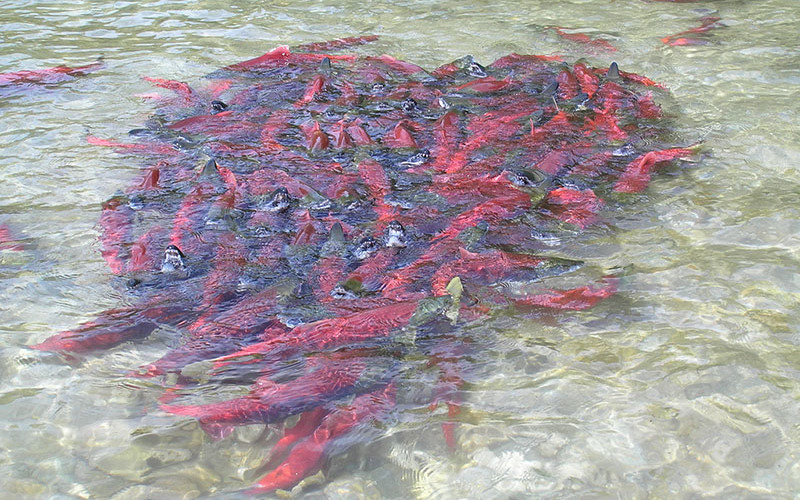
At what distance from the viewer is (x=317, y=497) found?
9.77 ft

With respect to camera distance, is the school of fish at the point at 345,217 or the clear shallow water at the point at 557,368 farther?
the school of fish at the point at 345,217

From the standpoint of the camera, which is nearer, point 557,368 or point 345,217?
point 557,368

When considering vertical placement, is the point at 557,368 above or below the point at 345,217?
below

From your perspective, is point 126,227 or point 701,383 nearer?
point 701,383

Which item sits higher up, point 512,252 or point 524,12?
point 524,12

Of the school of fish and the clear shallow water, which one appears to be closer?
the clear shallow water

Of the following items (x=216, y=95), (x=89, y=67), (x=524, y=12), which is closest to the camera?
(x=216, y=95)

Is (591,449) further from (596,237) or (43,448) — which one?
(43,448)

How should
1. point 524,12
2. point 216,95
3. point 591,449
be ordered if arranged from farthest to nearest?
point 524,12
point 216,95
point 591,449

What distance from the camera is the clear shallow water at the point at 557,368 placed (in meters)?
3.07

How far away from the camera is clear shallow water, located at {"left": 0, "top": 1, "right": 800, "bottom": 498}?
307cm

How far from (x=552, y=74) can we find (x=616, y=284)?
3722 millimetres

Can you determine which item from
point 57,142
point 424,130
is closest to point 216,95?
point 57,142

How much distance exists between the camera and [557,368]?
11.9 ft
